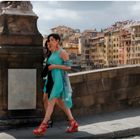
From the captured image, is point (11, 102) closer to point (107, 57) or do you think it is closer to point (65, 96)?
point (65, 96)

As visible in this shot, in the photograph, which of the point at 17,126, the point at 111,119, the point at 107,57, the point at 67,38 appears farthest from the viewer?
the point at 67,38

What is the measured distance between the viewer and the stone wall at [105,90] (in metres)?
9.33

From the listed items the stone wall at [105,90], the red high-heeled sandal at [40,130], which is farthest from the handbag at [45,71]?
the stone wall at [105,90]

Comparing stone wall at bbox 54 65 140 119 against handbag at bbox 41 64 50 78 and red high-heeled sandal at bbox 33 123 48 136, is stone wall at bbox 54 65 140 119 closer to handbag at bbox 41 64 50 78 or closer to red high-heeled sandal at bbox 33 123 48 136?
handbag at bbox 41 64 50 78

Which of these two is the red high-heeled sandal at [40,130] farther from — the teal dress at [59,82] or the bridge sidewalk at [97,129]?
the teal dress at [59,82]

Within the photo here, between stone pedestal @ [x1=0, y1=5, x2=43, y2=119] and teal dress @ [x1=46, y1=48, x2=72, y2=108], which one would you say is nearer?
teal dress @ [x1=46, y1=48, x2=72, y2=108]

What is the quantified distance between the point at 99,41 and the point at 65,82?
514 ft

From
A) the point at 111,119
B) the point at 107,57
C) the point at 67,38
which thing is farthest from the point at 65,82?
the point at 67,38

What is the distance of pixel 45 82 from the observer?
799 cm

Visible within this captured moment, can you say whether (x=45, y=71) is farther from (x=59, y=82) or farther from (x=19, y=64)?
(x=19, y=64)

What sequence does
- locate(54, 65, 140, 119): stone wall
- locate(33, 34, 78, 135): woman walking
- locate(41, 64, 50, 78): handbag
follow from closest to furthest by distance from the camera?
1. locate(33, 34, 78, 135): woman walking
2. locate(41, 64, 50, 78): handbag
3. locate(54, 65, 140, 119): stone wall

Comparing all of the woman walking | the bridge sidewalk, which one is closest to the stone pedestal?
the bridge sidewalk

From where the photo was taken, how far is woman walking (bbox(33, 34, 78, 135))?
764 centimetres

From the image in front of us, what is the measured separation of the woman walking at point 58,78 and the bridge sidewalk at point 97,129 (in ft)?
0.84
